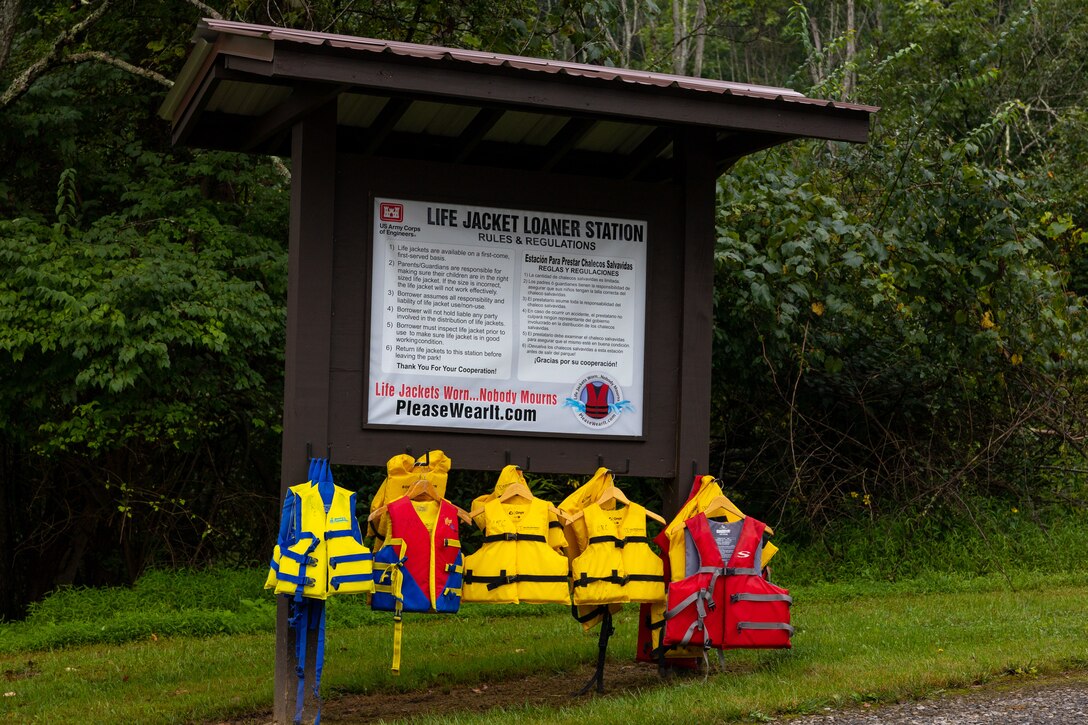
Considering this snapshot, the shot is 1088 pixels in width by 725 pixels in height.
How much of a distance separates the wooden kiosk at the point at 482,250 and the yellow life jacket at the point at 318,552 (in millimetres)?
504

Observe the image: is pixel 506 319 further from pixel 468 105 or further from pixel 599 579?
pixel 599 579

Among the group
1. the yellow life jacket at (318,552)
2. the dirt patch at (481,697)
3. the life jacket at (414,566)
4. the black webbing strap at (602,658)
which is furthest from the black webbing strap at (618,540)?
the yellow life jacket at (318,552)

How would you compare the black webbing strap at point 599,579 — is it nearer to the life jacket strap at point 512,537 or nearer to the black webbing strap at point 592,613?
the life jacket strap at point 512,537

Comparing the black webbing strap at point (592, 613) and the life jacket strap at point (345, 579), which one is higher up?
the life jacket strap at point (345, 579)

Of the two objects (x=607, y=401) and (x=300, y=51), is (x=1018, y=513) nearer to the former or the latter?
(x=607, y=401)

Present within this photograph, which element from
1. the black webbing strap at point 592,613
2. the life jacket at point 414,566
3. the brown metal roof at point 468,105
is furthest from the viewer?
the black webbing strap at point 592,613

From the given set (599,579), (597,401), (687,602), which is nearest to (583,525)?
(599,579)

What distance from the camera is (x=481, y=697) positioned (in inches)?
322

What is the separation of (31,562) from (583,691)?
9.18 metres

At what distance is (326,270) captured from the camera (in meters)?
7.46

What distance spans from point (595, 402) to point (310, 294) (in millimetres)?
1882

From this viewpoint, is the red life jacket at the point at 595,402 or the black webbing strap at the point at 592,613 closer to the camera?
the black webbing strap at the point at 592,613

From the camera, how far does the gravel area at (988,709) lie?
6.54 metres

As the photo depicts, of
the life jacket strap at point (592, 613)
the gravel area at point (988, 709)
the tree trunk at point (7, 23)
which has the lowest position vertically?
the gravel area at point (988, 709)
